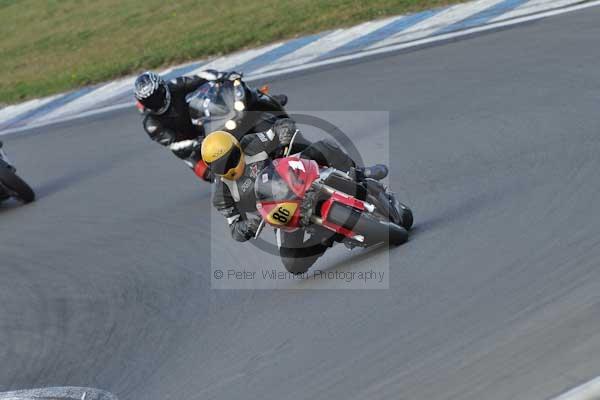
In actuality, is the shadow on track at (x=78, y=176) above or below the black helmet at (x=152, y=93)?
below

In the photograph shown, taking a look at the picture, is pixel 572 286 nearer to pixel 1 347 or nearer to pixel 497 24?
pixel 1 347

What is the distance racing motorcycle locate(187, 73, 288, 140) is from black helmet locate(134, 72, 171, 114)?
18.2 inches

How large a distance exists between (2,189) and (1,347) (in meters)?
4.81

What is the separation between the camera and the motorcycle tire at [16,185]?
41.4ft

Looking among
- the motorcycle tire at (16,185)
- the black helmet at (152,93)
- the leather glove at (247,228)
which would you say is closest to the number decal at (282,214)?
the leather glove at (247,228)

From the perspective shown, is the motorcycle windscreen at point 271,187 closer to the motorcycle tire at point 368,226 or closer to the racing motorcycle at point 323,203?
the racing motorcycle at point 323,203

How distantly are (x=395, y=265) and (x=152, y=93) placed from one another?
4270 mm

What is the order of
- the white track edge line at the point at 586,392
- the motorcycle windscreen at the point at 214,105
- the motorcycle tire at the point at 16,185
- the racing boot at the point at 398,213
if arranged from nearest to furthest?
the white track edge line at the point at 586,392, the racing boot at the point at 398,213, the motorcycle windscreen at the point at 214,105, the motorcycle tire at the point at 16,185

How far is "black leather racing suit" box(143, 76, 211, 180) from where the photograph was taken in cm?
1089

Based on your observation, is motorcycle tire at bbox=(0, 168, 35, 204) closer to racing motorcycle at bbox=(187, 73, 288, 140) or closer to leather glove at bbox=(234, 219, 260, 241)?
racing motorcycle at bbox=(187, 73, 288, 140)

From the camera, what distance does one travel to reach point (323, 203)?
24.3 ft

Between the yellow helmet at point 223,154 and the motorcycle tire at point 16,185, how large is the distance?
231 inches

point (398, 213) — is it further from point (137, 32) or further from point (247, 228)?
point (137, 32)


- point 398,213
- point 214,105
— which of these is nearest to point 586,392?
point 398,213
